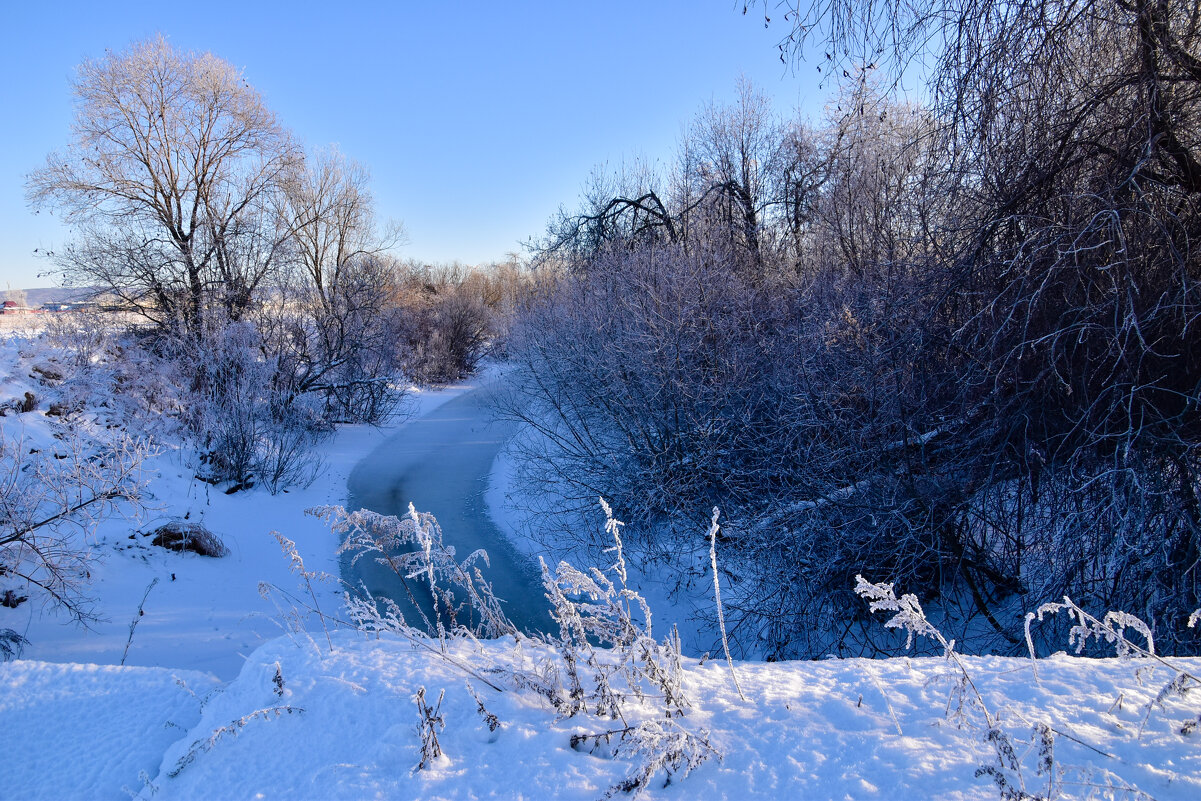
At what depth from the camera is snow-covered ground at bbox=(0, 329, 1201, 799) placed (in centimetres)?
168

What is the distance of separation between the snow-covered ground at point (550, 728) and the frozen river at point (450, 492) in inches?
213

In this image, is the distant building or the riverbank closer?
the riverbank

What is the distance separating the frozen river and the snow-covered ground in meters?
5.40

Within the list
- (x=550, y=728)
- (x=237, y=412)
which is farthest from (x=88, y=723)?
(x=237, y=412)

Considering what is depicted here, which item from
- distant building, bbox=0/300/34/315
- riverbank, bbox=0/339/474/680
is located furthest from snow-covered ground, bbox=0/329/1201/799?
distant building, bbox=0/300/34/315

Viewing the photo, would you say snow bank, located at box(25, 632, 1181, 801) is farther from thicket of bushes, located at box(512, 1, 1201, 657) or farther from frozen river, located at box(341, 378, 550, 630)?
frozen river, located at box(341, 378, 550, 630)

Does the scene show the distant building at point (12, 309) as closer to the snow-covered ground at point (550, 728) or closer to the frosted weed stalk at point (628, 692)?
the snow-covered ground at point (550, 728)

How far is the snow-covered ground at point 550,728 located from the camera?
5.53 feet

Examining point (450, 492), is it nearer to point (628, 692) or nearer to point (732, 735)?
point (628, 692)

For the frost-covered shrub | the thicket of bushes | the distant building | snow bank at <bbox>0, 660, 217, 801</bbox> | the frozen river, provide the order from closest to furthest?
snow bank at <bbox>0, 660, 217, 801</bbox> < the thicket of bushes < the frozen river < the frost-covered shrub < the distant building

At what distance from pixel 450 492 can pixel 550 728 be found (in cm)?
1279

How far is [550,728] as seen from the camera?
6.81ft

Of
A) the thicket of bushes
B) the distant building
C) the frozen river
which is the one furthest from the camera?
the distant building

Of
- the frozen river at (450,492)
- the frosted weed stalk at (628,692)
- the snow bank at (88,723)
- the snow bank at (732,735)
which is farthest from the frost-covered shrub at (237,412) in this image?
the frosted weed stalk at (628,692)
